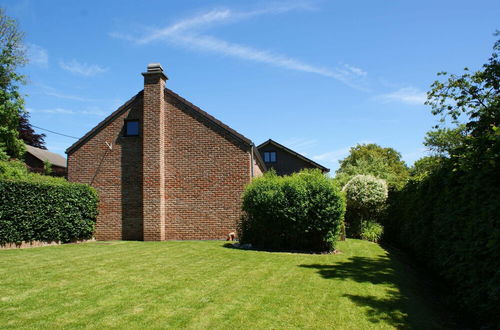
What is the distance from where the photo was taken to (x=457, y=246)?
672cm

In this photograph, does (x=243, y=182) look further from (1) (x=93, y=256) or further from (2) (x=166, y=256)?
(1) (x=93, y=256)

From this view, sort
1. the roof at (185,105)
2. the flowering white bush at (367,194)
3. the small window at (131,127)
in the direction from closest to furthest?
the roof at (185,105) < the small window at (131,127) < the flowering white bush at (367,194)

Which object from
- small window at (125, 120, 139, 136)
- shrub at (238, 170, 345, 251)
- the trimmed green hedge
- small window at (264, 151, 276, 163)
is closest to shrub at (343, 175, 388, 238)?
shrub at (238, 170, 345, 251)

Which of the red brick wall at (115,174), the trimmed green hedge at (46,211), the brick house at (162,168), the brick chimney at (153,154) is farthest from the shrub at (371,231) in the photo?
the trimmed green hedge at (46,211)

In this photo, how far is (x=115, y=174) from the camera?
16.7 metres

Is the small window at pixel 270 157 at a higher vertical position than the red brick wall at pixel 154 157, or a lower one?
higher

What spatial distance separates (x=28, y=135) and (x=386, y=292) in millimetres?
46410

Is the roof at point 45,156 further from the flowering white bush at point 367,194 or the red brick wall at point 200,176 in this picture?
the flowering white bush at point 367,194

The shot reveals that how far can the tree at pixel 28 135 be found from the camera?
40.4 m

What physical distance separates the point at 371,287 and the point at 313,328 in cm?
276

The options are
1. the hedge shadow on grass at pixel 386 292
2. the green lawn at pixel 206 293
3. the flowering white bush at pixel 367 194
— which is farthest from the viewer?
the flowering white bush at pixel 367 194

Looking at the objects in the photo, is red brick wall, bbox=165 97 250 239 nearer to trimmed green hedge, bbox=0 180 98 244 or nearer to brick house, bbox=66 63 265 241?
brick house, bbox=66 63 265 241

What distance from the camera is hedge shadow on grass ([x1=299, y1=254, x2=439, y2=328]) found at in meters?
5.40

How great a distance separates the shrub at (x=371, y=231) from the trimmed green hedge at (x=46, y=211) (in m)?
13.1
